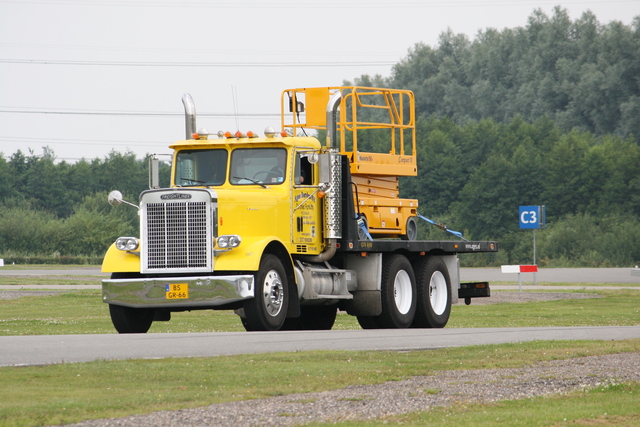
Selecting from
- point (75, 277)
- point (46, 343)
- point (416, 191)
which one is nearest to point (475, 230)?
point (416, 191)

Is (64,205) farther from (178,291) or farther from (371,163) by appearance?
(178,291)

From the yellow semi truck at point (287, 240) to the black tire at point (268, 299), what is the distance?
2 cm

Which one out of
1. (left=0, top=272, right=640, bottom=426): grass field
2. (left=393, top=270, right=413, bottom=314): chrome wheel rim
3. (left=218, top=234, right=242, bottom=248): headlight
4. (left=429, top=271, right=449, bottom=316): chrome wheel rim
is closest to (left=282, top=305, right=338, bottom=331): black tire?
(left=393, top=270, right=413, bottom=314): chrome wheel rim

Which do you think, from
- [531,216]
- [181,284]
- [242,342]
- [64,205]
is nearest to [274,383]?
[242,342]

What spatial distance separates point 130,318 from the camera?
17375 mm

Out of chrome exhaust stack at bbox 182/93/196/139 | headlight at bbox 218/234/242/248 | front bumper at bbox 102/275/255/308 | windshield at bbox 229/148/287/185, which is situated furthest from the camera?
chrome exhaust stack at bbox 182/93/196/139

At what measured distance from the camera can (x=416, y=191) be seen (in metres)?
88.9

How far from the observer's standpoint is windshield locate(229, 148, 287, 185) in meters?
18.0

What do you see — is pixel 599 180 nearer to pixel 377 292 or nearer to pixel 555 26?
pixel 555 26

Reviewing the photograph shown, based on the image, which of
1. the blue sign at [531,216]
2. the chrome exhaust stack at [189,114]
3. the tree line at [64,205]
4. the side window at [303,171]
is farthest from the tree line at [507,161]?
the side window at [303,171]

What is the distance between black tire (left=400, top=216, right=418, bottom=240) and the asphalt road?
126 inches

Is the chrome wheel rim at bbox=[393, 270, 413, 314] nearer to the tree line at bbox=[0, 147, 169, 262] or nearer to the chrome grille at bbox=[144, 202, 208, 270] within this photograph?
the chrome grille at bbox=[144, 202, 208, 270]

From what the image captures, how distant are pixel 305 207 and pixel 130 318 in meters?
3.20

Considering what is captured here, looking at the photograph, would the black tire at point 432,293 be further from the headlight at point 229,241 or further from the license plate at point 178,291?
the license plate at point 178,291
